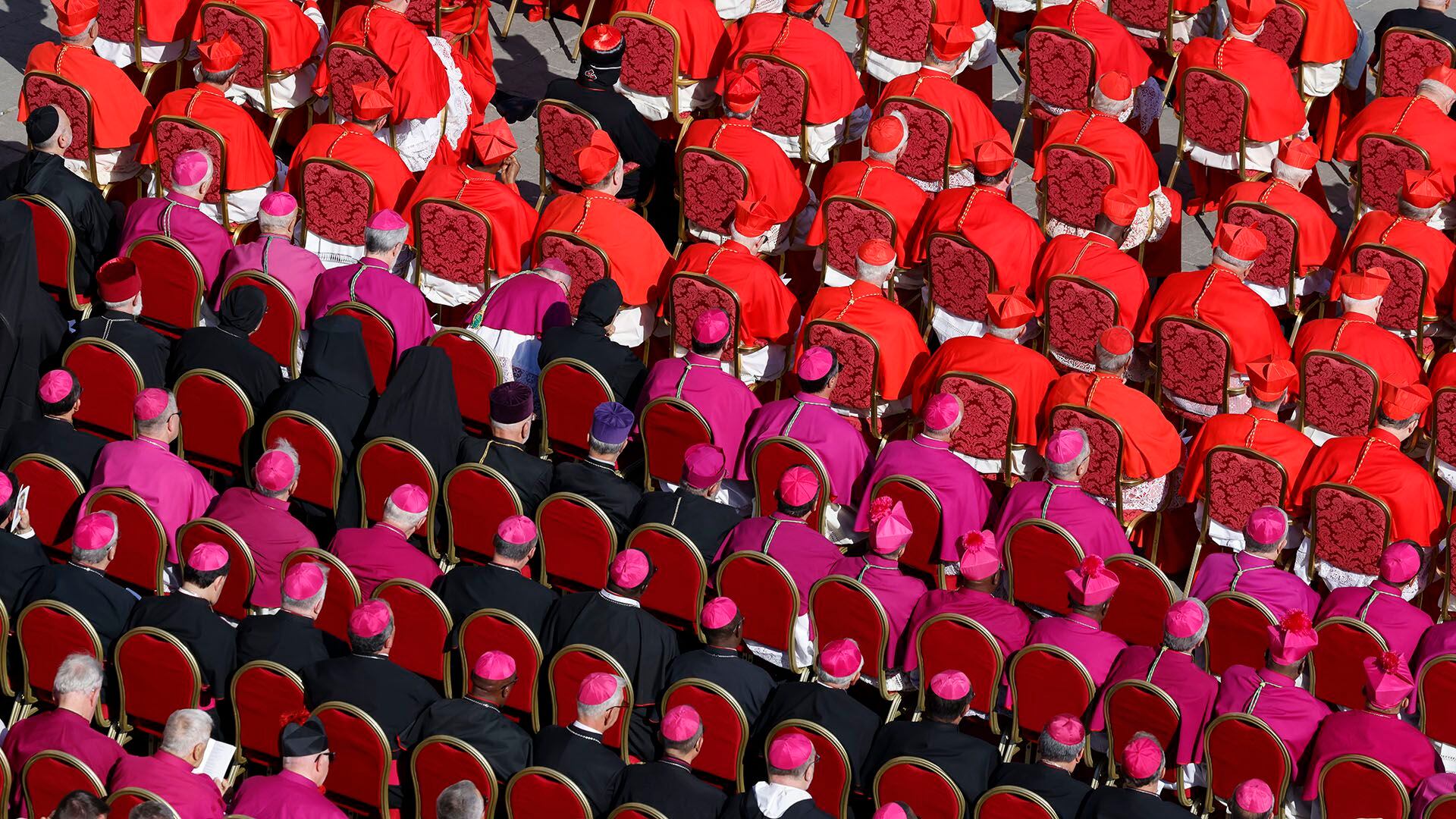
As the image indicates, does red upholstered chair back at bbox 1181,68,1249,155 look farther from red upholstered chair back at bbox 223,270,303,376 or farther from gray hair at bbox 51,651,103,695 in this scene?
gray hair at bbox 51,651,103,695

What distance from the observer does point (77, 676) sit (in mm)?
8102

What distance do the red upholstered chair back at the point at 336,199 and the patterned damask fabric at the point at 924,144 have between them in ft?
10.0

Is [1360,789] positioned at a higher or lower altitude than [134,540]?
higher

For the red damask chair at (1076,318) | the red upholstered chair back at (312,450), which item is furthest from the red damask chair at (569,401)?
the red damask chair at (1076,318)

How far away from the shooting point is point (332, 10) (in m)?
13.6

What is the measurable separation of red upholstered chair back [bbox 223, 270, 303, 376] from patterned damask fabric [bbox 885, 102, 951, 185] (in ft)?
11.9

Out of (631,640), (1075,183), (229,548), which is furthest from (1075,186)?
(229,548)

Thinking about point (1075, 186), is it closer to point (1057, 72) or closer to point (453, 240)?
point (1057, 72)

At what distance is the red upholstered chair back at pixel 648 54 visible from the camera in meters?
12.4

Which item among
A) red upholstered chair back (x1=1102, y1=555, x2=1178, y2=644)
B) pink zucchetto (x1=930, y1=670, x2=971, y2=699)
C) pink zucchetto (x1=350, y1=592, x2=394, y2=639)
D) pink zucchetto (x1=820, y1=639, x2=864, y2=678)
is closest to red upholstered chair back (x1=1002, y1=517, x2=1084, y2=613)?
red upholstered chair back (x1=1102, y1=555, x2=1178, y2=644)

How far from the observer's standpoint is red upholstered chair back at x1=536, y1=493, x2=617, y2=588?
912cm

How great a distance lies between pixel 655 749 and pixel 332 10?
7.03 metres

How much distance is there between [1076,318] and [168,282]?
479 centimetres

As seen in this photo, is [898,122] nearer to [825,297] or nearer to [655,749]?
[825,297]
